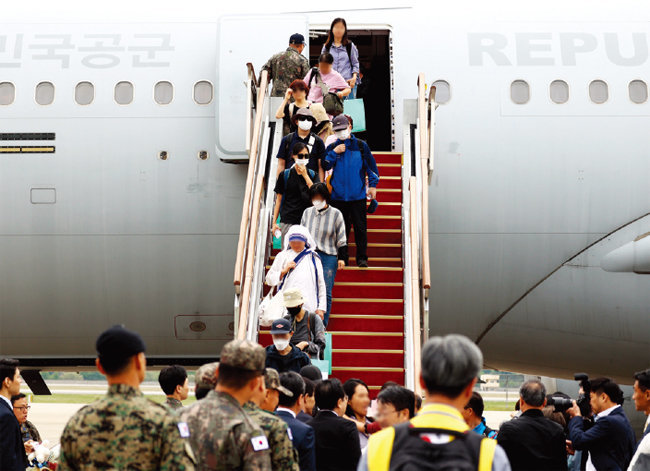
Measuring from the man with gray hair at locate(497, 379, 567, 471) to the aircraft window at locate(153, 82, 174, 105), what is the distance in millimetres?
7019

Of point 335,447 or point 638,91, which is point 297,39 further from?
point 335,447

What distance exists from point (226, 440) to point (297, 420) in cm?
145

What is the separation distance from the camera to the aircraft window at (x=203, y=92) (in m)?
12.6

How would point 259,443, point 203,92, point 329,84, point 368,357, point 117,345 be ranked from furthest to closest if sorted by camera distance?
point 203,92, point 329,84, point 368,357, point 259,443, point 117,345

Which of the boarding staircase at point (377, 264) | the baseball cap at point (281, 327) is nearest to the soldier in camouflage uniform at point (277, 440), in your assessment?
the baseball cap at point (281, 327)

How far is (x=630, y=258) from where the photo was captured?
12.4 m

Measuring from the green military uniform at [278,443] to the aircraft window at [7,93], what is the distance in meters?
8.95

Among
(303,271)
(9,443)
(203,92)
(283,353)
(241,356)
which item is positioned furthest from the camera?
(203,92)

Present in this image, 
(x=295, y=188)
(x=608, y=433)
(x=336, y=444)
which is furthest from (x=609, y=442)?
(x=295, y=188)

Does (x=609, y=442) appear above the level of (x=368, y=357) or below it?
below

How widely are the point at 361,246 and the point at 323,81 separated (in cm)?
240

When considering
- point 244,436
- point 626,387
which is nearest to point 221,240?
point 626,387

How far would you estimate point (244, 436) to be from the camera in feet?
14.5

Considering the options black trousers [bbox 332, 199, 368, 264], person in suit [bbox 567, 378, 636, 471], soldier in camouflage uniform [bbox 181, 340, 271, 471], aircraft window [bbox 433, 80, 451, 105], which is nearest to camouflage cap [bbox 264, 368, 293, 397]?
soldier in camouflage uniform [bbox 181, 340, 271, 471]
